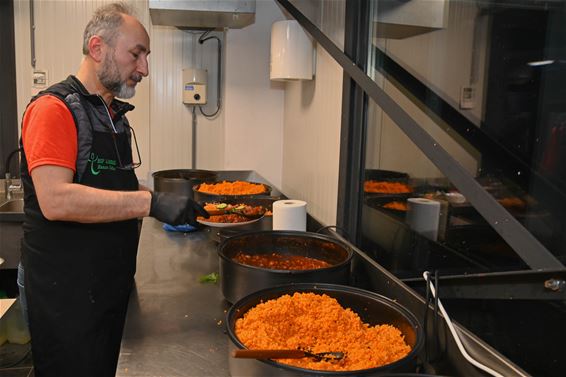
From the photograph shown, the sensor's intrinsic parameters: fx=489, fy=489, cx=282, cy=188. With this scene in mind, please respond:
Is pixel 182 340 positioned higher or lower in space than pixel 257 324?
lower

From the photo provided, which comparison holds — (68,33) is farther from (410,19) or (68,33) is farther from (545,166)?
(545,166)

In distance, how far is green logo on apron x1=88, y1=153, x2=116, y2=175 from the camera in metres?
1.51

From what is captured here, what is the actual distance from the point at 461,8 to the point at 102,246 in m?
1.26

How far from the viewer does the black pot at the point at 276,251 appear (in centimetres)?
129

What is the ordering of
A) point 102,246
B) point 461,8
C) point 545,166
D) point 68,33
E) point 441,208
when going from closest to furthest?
point 545,166, point 461,8, point 441,208, point 102,246, point 68,33

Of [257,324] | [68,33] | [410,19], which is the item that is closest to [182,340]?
[257,324]

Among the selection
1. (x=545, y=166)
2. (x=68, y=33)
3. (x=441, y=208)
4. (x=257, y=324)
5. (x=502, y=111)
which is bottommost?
(x=257, y=324)

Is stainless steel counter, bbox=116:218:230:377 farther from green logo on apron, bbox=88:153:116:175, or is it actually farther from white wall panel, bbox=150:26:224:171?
white wall panel, bbox=150:26:224:171

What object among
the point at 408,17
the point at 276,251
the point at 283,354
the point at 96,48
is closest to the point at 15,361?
the point at 276,251

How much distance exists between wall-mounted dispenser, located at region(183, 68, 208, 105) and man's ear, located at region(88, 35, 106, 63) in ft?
6.06

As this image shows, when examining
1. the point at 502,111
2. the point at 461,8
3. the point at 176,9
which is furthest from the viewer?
the point at 176,9

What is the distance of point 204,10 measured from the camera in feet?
8.38

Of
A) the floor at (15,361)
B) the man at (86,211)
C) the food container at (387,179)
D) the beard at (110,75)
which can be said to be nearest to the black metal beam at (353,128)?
the food container at (387,179)

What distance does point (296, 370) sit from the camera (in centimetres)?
86
